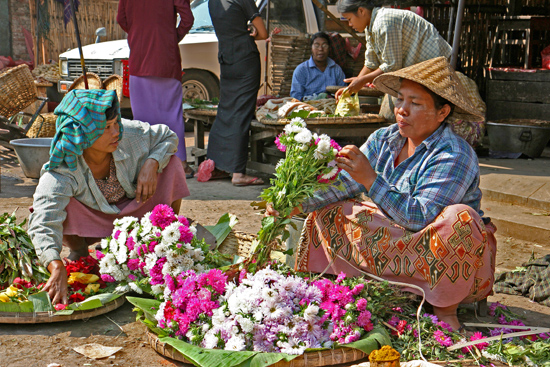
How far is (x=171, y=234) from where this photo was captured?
2895 millimetres

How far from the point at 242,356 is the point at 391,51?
310cm

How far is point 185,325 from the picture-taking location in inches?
98.5

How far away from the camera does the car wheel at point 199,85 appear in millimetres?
9398

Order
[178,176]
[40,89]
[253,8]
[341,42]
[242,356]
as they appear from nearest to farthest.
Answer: [242,356] → [178,176] → [253,8] → [341,42] → [40,89]

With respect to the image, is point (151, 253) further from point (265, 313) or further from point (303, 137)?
point (303, 137)

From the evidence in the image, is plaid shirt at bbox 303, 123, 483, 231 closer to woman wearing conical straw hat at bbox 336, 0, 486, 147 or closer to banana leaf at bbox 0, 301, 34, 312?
banana leaf at bbox 0, 301, 34, 312

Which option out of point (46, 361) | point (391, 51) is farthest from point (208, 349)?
point (391, 51)

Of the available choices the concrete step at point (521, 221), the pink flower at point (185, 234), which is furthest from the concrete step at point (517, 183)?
the pink flower at point (185, 234)

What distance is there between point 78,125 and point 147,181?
521 millimetres

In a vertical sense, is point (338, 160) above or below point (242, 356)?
above

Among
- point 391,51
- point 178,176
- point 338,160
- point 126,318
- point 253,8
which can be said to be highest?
point 253,8

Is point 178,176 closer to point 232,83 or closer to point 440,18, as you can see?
point 232,83

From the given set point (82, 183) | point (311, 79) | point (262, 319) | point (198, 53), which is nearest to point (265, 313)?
point (262, 319)

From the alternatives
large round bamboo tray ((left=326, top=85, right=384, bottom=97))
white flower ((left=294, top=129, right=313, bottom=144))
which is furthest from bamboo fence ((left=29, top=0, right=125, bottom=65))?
white flower ((left=294, top=129, right=313, bottom=144))
